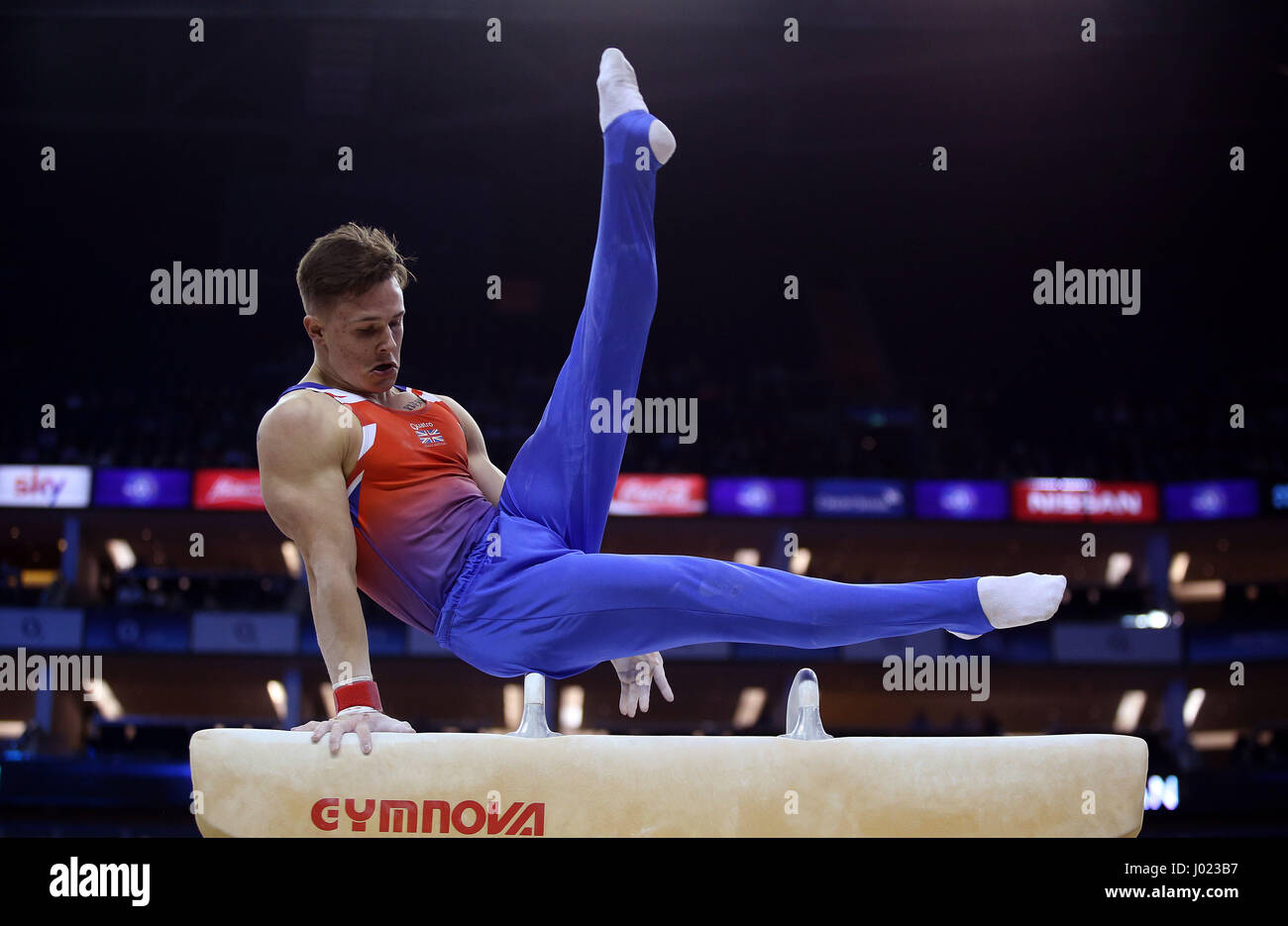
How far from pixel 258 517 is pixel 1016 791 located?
40.0ft

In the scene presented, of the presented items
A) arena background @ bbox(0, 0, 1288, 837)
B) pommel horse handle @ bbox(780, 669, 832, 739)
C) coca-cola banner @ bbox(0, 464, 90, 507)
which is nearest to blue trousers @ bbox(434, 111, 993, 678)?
pommel horse handle @ bbox(780, 669, 832, 739)

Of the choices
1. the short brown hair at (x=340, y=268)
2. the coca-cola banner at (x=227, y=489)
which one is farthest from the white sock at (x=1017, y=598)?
the coca-cola banner at (x=227, y=489)

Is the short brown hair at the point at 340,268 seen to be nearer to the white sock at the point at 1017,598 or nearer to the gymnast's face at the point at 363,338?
the gymnast's face at the point at 363,338

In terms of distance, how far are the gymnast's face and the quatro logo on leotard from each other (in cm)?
14

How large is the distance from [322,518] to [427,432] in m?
0.48

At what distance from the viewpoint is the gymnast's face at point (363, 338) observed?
9.67ft

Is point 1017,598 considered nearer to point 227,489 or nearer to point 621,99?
point 621,99

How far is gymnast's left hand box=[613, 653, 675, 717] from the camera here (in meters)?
3.21

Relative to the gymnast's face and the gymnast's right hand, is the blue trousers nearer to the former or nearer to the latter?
the gymnast's right hand

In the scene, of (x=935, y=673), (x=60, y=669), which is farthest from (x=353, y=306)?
(x=60, y=669)
